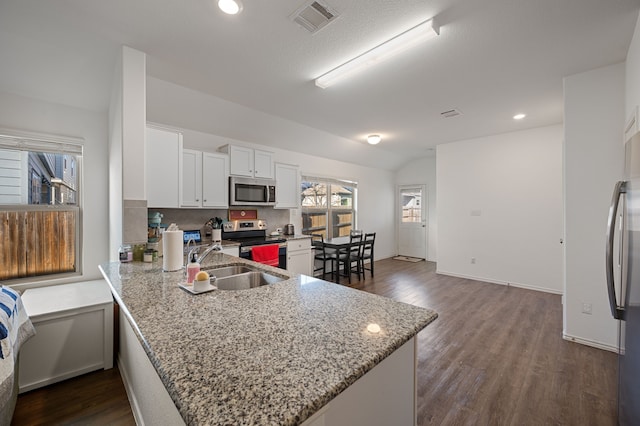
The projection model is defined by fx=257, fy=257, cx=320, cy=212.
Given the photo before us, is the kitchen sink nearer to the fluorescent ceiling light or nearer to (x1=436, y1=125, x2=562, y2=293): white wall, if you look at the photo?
the fluorescent ceiling light

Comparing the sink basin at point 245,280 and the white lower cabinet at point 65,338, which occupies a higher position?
the sink basin at point 245,280

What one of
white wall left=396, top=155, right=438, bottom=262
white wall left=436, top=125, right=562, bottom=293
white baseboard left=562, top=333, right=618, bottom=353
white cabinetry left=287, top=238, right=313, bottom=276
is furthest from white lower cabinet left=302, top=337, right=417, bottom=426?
white wall left=396, top=155, right=438, bottom=262

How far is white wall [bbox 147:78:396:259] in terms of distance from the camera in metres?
3.00

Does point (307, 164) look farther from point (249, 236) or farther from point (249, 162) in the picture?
point (249, 236)

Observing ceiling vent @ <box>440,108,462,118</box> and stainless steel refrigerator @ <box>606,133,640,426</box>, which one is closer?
stainless steel refrigerator @ <box>606,133,640,426</box>

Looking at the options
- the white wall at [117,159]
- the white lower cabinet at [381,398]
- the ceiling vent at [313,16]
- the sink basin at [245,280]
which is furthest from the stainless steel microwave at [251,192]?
the white lower cabinet at [381,398]

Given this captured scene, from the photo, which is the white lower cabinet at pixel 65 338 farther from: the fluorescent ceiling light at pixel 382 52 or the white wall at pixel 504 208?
the white wall at pixel 504 208

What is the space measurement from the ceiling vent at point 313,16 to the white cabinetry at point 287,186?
264 centimetres

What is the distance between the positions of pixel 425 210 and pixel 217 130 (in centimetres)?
526

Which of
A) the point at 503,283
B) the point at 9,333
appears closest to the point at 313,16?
the point at 9,333

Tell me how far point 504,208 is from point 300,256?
3.62 meters

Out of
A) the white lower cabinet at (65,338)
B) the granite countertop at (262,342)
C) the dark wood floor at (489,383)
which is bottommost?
the dark wood floor at (489,383)

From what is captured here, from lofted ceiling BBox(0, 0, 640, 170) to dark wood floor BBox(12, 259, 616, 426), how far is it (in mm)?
2651

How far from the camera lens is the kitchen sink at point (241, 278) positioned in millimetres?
1753
